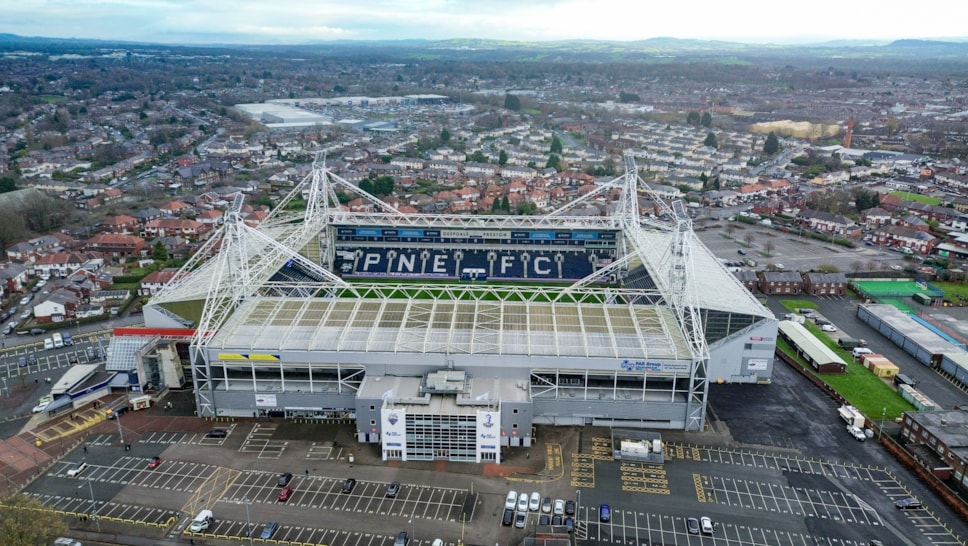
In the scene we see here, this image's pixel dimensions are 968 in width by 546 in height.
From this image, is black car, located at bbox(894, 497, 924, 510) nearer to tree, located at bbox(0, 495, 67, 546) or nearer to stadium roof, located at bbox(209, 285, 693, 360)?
stadium roof, located at bbox(209, 285, 693, 360)

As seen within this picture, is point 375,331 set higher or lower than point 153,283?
higher

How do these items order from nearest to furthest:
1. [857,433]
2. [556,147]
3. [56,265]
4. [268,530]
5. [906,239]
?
[268,530] → [857,433] → [56,265] → [906,239] → [556,147]

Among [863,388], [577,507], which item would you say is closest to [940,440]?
[863,388]

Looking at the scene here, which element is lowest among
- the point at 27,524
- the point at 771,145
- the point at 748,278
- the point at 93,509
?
the point at 93,509

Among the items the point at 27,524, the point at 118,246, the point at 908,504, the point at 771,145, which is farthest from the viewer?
the point at 771,145

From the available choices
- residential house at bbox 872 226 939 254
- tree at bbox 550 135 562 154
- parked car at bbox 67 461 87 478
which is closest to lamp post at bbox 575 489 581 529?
parked car at bbox 67 461 87 478

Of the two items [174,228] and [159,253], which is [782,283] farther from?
[174,228]
